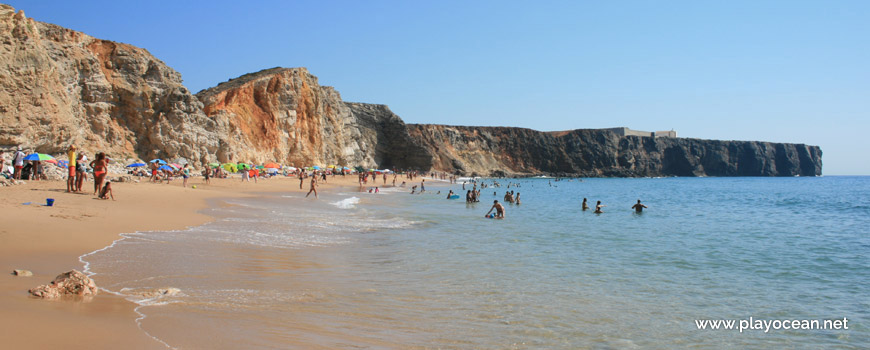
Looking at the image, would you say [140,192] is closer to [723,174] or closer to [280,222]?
[280,222]

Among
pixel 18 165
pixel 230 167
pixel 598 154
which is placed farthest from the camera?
pixel 598 154

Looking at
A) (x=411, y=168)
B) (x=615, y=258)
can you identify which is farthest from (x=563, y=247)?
(x=411, y=168)

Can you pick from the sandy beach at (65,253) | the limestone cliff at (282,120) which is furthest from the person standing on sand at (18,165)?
the limestone cliff at (282,120)

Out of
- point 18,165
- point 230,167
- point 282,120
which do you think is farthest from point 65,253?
point 282,120

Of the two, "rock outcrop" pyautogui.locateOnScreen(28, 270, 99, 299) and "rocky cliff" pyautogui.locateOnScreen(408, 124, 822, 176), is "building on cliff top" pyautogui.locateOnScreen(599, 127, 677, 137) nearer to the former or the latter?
"rocky cliff" pyautogui.locateOnScreen(408, 124, 822, 176)

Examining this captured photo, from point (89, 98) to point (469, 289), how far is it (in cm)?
3260

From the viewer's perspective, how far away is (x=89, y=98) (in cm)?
3111

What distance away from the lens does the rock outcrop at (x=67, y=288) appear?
4480mm

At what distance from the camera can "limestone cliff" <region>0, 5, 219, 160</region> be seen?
22.1 meters

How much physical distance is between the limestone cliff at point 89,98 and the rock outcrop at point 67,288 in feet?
70.7

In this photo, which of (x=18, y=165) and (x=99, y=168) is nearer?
(x=99, y=168)

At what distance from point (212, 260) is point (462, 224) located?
407 inches

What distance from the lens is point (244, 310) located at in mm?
5059

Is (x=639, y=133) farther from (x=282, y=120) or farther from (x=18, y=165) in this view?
(x=18, y=165)
